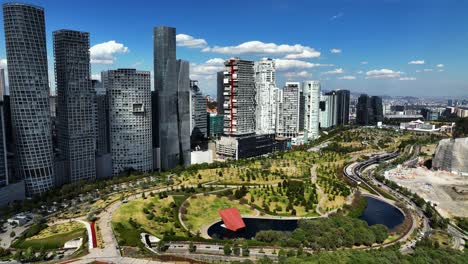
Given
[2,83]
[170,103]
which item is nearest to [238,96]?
[170,103]

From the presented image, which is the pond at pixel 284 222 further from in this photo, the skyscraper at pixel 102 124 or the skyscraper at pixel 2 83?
the skyscraper at pixel 2 83

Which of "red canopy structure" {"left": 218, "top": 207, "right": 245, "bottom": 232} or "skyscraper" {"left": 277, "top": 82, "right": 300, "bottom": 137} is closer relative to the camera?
"red canopy structure" {"left": 218, "top": 207, "right": 245, "bottom": 232}

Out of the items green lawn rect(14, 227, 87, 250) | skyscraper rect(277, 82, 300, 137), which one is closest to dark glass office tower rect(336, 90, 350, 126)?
skyscraper rect(277, 82, 300, 137)

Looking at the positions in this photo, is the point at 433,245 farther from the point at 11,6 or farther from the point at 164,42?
the point at 11,6

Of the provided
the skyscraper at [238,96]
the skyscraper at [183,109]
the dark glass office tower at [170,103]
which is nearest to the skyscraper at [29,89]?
the dark glass office tower at [170,103]

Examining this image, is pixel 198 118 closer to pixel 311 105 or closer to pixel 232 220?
pixel 311 105

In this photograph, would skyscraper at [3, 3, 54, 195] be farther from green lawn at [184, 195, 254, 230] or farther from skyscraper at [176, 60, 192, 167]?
skyscraper at [176, 60, 192, 167]

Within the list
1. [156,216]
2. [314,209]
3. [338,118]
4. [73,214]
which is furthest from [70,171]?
[338,118]
